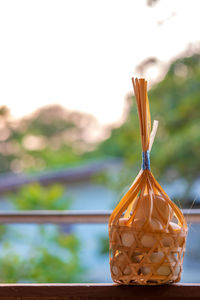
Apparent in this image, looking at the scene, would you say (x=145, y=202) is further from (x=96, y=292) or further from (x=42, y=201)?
(x=42, y=201)

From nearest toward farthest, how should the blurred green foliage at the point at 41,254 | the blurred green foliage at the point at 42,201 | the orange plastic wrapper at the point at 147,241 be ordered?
the orange plastic wrapper at the point at 147,241
the blurred green foliage at the point at 41,254
the blurred green foliage at the point at 42,201

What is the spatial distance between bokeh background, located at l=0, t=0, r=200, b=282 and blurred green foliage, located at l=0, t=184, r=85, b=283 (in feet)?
0.05

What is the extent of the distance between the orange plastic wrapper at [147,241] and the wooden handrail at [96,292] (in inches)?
0.6

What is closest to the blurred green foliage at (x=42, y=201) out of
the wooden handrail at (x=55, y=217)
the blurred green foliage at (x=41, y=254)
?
the blurred green foliage at (x=41, y=254)

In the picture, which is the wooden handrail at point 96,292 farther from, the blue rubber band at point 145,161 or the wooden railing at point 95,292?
the blue rubber band at point 145,161

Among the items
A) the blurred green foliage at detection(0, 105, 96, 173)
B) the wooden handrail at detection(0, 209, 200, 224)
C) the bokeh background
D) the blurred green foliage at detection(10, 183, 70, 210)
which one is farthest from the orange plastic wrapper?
the blurred green foliage at detection(0, 105, 96, 173)

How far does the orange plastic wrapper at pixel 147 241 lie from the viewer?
2.15ft

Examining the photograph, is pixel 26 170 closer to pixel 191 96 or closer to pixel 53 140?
pixel 53 140

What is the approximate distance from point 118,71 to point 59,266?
3757 millimetres

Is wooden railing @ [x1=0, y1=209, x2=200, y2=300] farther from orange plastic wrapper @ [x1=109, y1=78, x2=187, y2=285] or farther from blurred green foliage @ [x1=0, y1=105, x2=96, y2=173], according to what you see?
blurred green foliage @ [x1=0, y1=105, x2=96, y2=173]


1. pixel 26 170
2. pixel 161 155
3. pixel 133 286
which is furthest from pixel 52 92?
pixel 133 286

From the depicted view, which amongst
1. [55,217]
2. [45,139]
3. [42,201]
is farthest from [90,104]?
[55,217]

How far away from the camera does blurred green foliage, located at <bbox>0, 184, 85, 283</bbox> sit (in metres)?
4.14

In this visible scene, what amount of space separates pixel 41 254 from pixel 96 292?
13.3 feet
